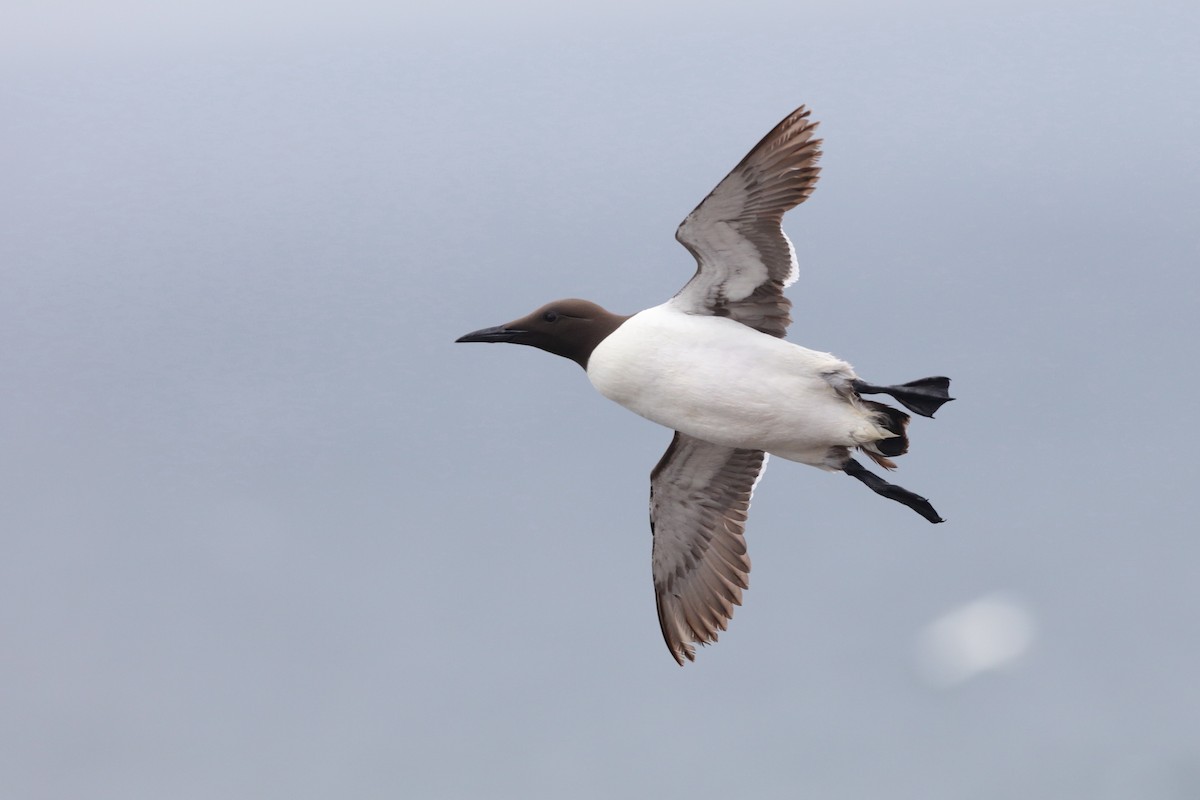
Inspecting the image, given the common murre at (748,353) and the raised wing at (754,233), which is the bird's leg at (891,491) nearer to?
the common murre at (748,353)

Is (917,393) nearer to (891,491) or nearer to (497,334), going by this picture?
(891,491)

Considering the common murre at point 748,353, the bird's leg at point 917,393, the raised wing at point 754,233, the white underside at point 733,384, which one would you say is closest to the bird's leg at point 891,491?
the common murre at point 748,353

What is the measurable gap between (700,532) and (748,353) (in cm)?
204

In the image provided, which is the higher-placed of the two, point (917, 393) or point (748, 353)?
point (748, 353)

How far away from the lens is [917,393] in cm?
1189

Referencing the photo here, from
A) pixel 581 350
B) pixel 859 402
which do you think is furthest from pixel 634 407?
pixel 859 402

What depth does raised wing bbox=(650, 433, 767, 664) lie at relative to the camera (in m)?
13.3

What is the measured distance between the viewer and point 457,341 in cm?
1228

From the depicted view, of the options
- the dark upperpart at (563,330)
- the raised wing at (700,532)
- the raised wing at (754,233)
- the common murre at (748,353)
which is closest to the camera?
the raised wing at (754,233)

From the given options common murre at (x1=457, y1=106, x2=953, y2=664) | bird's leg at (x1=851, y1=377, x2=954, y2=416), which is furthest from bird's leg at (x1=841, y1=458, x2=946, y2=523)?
bird's leg at (x1=851, y1=377, x2=954, y2=416)

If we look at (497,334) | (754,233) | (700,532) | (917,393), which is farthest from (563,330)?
(917,393)

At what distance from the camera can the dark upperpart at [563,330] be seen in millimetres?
12398

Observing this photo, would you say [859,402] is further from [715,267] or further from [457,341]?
[457,341]

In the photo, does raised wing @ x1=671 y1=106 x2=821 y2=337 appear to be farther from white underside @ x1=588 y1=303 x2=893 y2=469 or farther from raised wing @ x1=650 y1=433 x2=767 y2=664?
raised wing @ x1=650 y1=433 x2=767 y2=664
